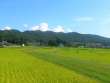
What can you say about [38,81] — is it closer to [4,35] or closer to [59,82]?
[59,82]

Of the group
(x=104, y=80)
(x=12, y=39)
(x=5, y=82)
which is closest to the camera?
(x=5, y=82)

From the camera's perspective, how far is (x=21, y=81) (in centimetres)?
1537

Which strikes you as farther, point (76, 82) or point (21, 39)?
point (21, 39)

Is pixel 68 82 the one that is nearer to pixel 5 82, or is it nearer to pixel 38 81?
pixel 38 81

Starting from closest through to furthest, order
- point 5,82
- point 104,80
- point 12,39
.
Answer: point 5,82 → point 104,80 → point 12,39

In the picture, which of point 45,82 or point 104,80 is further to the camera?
point 104,80

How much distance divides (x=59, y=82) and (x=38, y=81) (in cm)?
105

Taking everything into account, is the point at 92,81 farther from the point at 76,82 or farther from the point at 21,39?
the point at 21,39

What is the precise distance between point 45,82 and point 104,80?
10.4 ft

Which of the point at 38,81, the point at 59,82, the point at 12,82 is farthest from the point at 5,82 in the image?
the point at 59,82

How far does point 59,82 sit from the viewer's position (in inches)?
589

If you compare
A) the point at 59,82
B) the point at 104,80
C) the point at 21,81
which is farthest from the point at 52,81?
the point at 104,80

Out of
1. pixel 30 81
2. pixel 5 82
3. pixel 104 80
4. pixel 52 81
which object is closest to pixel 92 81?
pixel 104 80

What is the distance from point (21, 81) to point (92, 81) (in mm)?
3438
